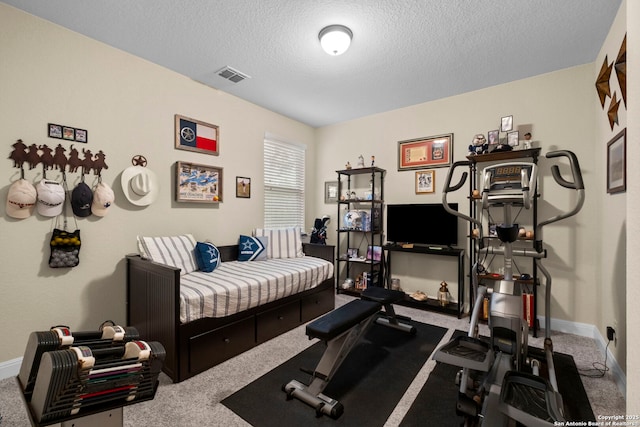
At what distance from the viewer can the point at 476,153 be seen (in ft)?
10.5

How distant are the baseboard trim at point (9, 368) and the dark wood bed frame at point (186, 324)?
0.73 m

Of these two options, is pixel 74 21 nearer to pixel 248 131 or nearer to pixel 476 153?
pixel 248 131

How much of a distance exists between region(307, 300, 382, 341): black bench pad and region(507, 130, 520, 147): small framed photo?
2.32 meters

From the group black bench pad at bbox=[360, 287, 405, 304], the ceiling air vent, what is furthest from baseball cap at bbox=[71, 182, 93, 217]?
black bench pad at bbox=[360, 287, 405, 304]

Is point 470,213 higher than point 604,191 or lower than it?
lower

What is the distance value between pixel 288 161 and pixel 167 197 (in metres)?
1.94

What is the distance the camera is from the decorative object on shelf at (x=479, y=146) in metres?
3.17

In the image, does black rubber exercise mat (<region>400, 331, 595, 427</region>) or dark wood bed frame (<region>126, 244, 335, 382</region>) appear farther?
dark wood bed frame (<region>126, 244, 335, 382</region>)

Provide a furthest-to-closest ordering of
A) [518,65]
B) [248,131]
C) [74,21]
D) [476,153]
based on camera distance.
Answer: [248,131] < [476,153] < [518,65] < [74,21]

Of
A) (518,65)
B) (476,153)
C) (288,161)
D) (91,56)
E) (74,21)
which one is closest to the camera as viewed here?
(74,21)

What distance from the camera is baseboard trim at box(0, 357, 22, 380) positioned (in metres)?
2.04

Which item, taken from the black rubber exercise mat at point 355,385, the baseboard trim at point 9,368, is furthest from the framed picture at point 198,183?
the black rubber exercise mat at point 355,385

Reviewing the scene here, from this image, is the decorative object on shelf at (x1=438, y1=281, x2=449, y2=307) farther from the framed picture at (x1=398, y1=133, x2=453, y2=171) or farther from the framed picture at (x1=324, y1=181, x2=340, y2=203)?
the framed picture at (x1=324, y1=181, x2=340, y2=203)

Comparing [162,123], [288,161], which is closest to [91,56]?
[162,123]
